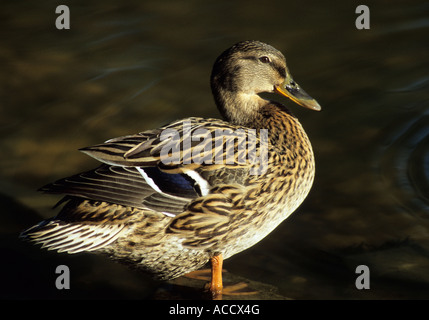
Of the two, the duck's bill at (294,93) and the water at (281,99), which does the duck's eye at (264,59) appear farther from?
the water at (281,99)

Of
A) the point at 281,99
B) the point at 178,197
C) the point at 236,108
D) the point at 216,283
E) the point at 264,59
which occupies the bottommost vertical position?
the point at 216,283

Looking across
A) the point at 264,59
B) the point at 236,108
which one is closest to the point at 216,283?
the point at 236,108

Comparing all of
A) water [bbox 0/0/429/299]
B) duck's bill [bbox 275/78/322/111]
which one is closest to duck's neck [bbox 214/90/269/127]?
duck's bill [bbox 275/78/322/111]

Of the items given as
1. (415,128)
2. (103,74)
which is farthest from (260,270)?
(103,74)

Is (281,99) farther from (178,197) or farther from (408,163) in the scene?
(178,197)

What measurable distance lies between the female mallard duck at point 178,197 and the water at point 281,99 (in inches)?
17.1

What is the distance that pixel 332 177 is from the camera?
228 inches

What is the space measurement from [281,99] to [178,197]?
2442 millimetres

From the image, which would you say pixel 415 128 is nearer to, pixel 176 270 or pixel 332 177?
pixel 332 177

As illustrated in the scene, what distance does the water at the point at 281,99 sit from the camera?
501 centimetres

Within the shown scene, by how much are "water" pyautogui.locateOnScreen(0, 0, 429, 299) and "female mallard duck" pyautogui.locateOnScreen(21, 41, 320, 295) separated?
1.43 ft

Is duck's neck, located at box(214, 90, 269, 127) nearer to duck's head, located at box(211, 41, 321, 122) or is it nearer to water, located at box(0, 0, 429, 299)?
duck's head, located at box(211, 41, 321, 122)

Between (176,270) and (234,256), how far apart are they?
62 cm

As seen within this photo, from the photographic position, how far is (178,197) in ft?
14.9
